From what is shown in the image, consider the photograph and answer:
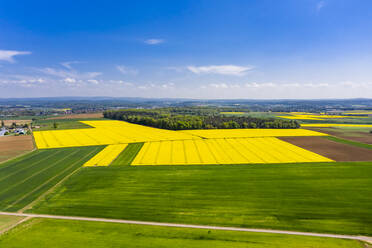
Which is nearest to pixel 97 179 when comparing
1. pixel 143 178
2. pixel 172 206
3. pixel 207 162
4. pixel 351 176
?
pixel 143 178

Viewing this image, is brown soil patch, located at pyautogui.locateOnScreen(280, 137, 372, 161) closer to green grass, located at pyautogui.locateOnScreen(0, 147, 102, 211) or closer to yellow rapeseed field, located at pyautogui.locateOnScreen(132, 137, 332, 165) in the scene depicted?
yellow rapeseed field, located at pyautogui.locateOnScreen(132, 137, 332, 165)

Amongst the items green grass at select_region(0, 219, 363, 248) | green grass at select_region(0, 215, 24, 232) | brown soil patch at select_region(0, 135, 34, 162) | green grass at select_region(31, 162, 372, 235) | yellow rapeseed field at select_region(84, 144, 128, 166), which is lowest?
green grass at select_region(0, 219, 363, 248)

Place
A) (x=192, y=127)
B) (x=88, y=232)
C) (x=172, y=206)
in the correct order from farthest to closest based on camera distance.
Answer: (x=192, y=127) → (x=172, y=206) → (x=88, y=232)

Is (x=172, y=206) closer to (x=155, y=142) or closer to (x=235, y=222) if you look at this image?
(x=235, y=222)

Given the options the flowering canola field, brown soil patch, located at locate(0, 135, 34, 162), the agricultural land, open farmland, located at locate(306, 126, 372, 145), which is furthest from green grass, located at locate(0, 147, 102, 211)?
open farmland, located at locate(306, 126, 372, 145)

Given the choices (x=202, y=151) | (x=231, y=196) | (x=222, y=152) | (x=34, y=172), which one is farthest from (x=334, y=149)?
(x=34, y=172)

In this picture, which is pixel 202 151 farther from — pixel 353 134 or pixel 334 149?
pixel 353 134

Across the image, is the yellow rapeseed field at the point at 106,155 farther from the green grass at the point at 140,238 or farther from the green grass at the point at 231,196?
the green grass at the point at 140,238
